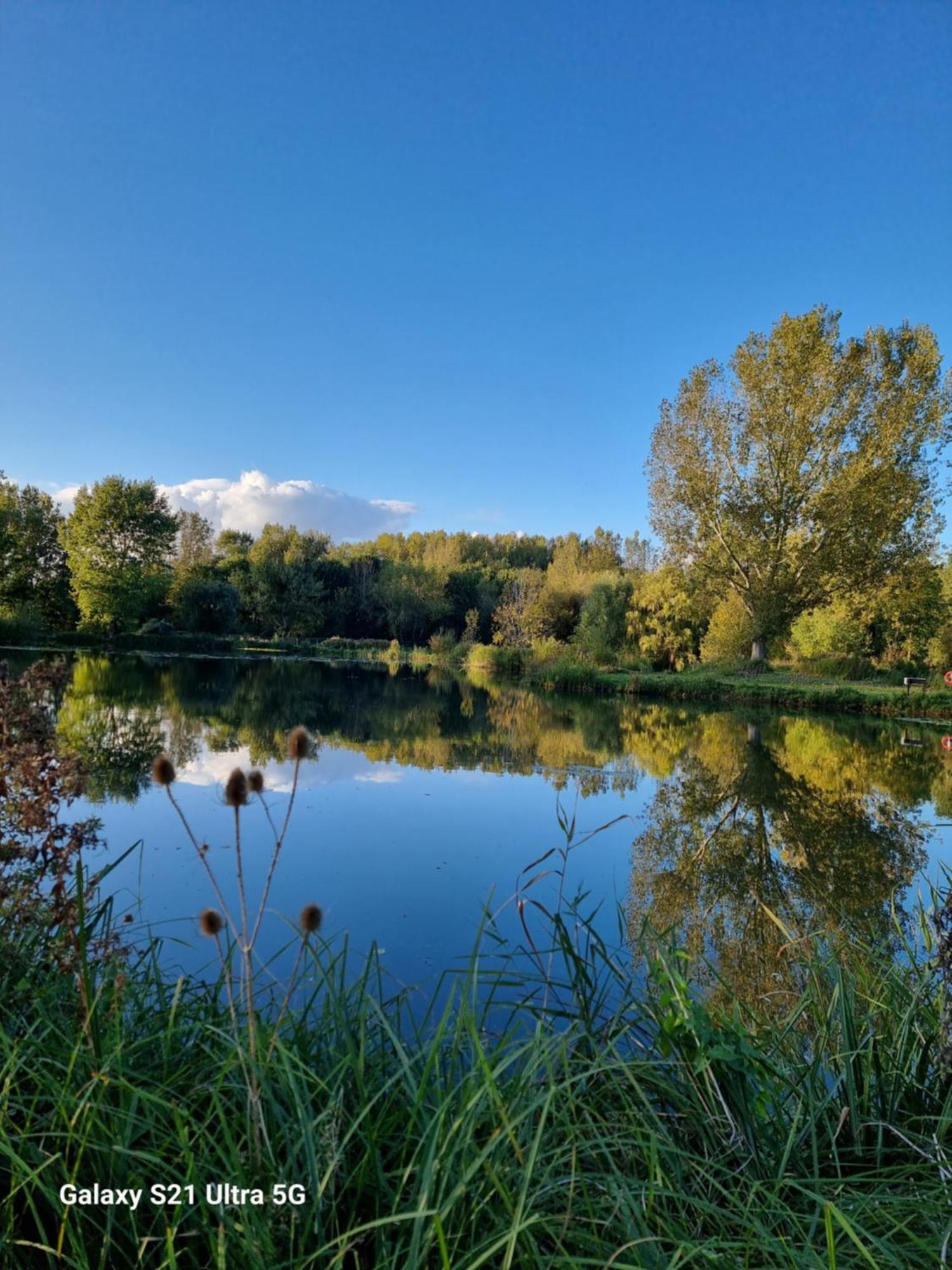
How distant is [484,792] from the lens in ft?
29.9

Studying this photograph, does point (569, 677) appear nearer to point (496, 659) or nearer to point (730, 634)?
point (730, 634)

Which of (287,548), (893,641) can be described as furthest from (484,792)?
(287,548)

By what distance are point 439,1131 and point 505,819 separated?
653 cm

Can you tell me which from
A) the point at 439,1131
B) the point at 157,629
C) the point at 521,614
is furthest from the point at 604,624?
A: the point at 439,1131

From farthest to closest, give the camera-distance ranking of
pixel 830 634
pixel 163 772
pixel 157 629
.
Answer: pixel 157 629 → pixel 830 634 → pixel 163 772

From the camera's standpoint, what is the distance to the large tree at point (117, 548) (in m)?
36.9

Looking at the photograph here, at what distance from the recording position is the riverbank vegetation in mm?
1361

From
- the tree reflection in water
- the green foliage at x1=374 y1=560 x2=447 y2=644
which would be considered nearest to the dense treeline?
the green foliage at x1=374 y1=560 x2=447 y2=644

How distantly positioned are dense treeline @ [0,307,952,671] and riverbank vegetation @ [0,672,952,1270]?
22094 millimetres

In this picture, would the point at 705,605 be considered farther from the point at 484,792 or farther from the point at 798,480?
the point at 484,792

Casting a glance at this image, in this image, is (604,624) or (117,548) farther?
(117,548)

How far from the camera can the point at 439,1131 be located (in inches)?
53.2

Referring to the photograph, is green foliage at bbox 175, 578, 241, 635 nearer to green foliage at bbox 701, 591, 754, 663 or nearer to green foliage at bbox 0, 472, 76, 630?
green foliage at bbox 0, 472, 76, 630

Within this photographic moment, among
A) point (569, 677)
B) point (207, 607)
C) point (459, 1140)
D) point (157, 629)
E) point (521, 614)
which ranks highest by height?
point (521, 614)
